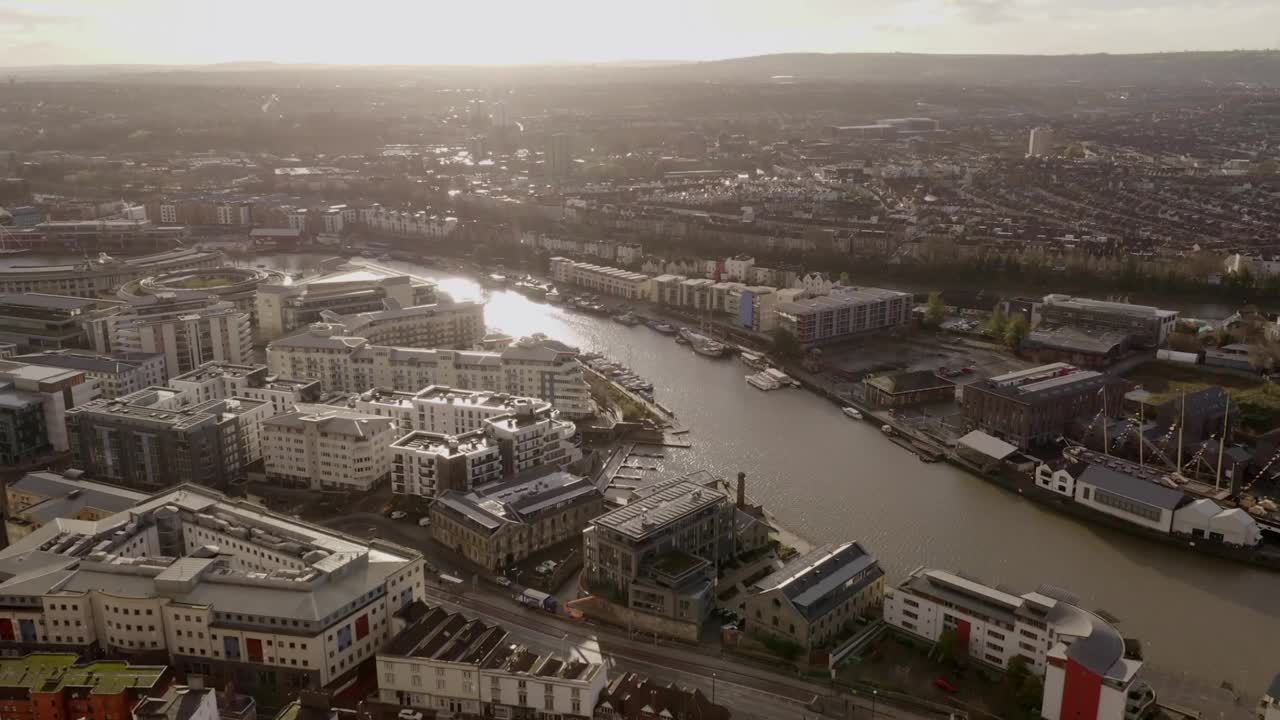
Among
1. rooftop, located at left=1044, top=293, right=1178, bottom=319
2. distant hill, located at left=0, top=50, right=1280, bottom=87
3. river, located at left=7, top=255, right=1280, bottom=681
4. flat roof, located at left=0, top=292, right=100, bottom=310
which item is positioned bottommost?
river, located at left=7, top=255, right=1280, bottom=681

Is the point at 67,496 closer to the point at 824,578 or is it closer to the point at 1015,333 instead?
the point at 824,578

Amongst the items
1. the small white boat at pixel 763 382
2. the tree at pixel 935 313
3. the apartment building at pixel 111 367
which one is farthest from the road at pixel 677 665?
the tree at pixel 935 313

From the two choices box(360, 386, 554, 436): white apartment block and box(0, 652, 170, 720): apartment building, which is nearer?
box(0, 652, 170, 720): apartment building

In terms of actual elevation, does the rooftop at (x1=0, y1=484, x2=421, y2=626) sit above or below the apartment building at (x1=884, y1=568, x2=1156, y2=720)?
above

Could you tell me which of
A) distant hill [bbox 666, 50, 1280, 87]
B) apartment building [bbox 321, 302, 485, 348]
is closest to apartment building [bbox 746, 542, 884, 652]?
apartment building [bbox 321, 302, 485, 348]

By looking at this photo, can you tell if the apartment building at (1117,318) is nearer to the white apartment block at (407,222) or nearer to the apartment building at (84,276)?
the white apartment block at (407,222)

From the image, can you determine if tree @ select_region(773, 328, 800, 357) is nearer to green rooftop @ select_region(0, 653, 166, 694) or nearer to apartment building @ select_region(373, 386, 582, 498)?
apartment building @ select_region(373, 386, 582, 498)

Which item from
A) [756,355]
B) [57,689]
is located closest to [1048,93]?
[756,355]
